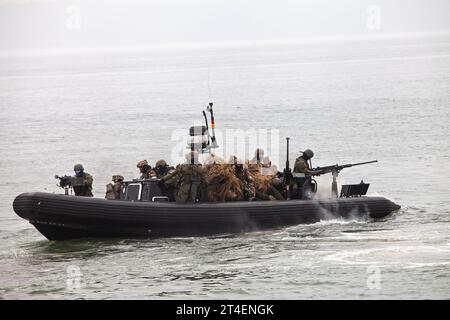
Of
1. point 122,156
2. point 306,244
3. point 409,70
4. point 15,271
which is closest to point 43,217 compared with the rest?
point 15,271

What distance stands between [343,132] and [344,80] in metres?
43.7

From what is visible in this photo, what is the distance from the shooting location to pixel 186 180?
2352 centimetres

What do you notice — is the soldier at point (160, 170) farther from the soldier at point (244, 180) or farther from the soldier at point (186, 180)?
the soldier at point (244, 180)

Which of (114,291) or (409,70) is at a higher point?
(409,70)

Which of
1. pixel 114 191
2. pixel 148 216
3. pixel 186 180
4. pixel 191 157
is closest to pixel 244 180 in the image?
pixel 191 157

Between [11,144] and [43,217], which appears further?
[11,144]

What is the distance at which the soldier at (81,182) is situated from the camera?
23.8 m

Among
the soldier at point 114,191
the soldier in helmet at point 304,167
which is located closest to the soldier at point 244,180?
the soldier in helmet at point 304,167

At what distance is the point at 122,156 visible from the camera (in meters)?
41.7

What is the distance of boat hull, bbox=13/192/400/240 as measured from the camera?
2267 cm

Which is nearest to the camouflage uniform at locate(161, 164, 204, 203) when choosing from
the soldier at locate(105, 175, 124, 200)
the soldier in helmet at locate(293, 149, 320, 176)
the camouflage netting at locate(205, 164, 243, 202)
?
the camouflage netting at locate(205, 164, 243, 202)

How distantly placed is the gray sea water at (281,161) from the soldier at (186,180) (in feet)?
3.15
